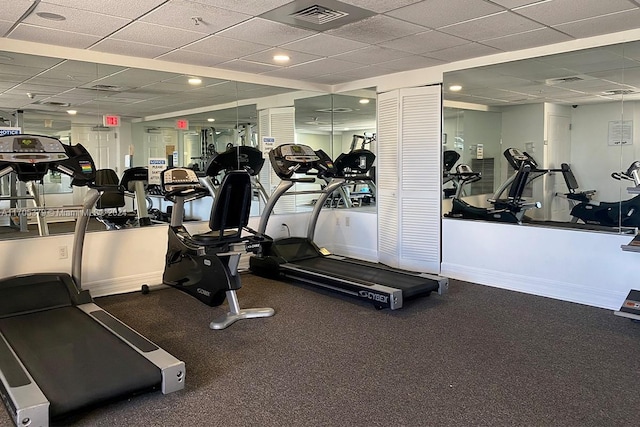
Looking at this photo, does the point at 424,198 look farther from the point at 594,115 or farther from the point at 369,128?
the point at 594,115

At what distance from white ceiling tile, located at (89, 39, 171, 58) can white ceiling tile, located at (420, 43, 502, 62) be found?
2.64 m

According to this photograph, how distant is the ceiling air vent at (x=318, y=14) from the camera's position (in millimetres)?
3503

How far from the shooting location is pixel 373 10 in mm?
3521

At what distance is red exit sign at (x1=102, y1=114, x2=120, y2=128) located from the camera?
4955 mm

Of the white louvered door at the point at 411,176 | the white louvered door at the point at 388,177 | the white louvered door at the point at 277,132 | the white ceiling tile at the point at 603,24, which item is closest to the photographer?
the white ceiling tile at the point at 603,24

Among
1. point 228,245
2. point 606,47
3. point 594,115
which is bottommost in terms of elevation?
point 228,245

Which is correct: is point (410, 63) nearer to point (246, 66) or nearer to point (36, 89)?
point (246, 66)

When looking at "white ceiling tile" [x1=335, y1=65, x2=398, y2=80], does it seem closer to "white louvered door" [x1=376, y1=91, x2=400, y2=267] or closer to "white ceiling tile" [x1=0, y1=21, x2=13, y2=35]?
"white louvered door" [x1=376, y1=91, x2=400, y2=267]

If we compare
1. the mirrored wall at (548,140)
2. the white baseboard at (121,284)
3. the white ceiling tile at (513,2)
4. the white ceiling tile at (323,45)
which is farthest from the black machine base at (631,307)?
the white baseboard at (121,284)

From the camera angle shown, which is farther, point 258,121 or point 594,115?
point 258,121

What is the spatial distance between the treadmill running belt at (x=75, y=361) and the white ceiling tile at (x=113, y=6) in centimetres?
220

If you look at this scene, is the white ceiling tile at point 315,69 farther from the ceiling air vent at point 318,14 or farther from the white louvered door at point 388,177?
the ceiling air vent at point 318,14

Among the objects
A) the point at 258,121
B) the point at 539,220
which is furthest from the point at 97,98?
the point at 539,220

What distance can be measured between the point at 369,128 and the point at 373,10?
10.1 ft
